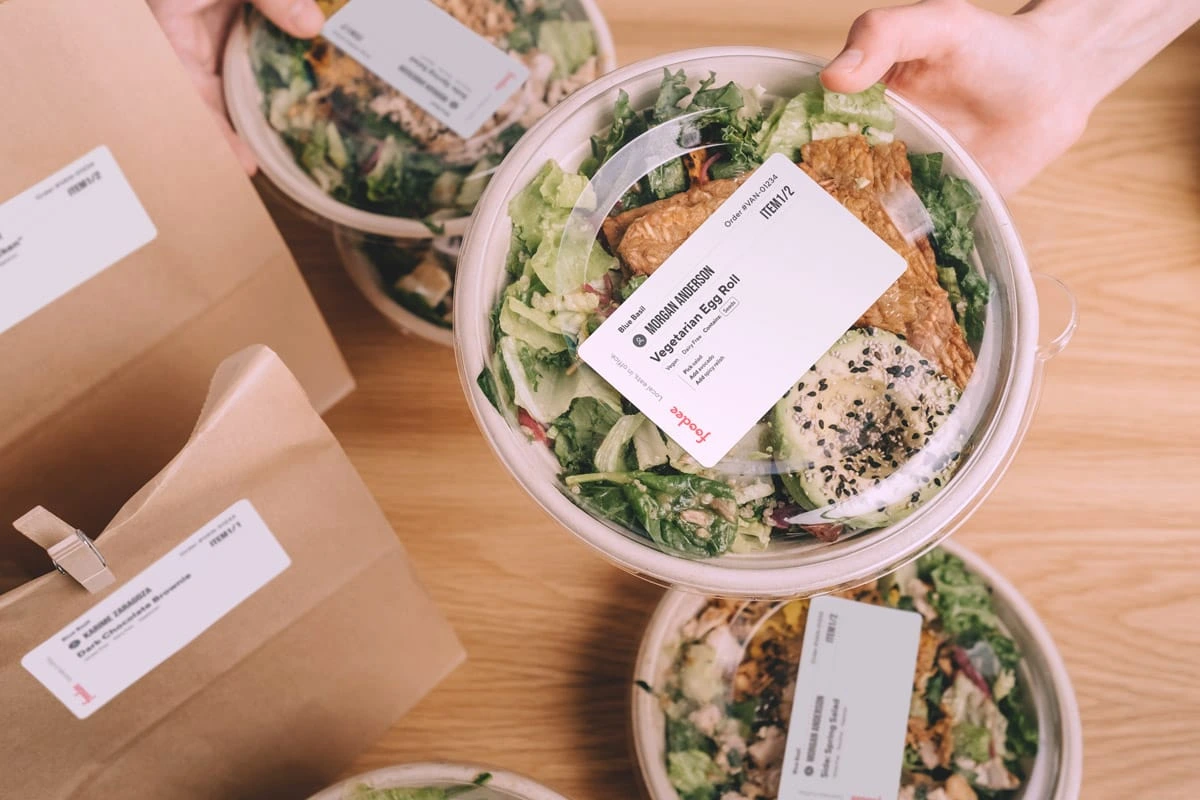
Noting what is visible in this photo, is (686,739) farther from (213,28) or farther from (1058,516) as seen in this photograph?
(213,28)

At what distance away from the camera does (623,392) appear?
69cm

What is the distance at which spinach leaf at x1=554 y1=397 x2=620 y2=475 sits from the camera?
724mm

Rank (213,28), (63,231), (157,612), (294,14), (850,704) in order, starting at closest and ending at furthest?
(157,612) < (63,231) < (850,704) < (294,14) < (213,28)

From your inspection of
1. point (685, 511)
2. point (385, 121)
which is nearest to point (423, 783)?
point (685, 511)

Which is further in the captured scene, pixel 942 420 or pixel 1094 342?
pixel 1094 342

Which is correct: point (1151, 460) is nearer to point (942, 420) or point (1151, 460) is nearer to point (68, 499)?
point (942, 420)

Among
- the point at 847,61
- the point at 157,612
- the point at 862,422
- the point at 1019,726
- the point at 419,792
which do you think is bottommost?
the point at 1019,726

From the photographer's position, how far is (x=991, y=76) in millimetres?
1034

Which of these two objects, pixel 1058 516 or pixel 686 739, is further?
pixel 1058 516

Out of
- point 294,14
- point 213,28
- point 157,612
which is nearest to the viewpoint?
point 157,612

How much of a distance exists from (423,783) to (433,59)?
806mm

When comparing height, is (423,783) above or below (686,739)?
above

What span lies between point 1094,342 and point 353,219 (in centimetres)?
100

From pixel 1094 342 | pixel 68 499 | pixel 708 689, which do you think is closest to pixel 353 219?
pixel 68 499
